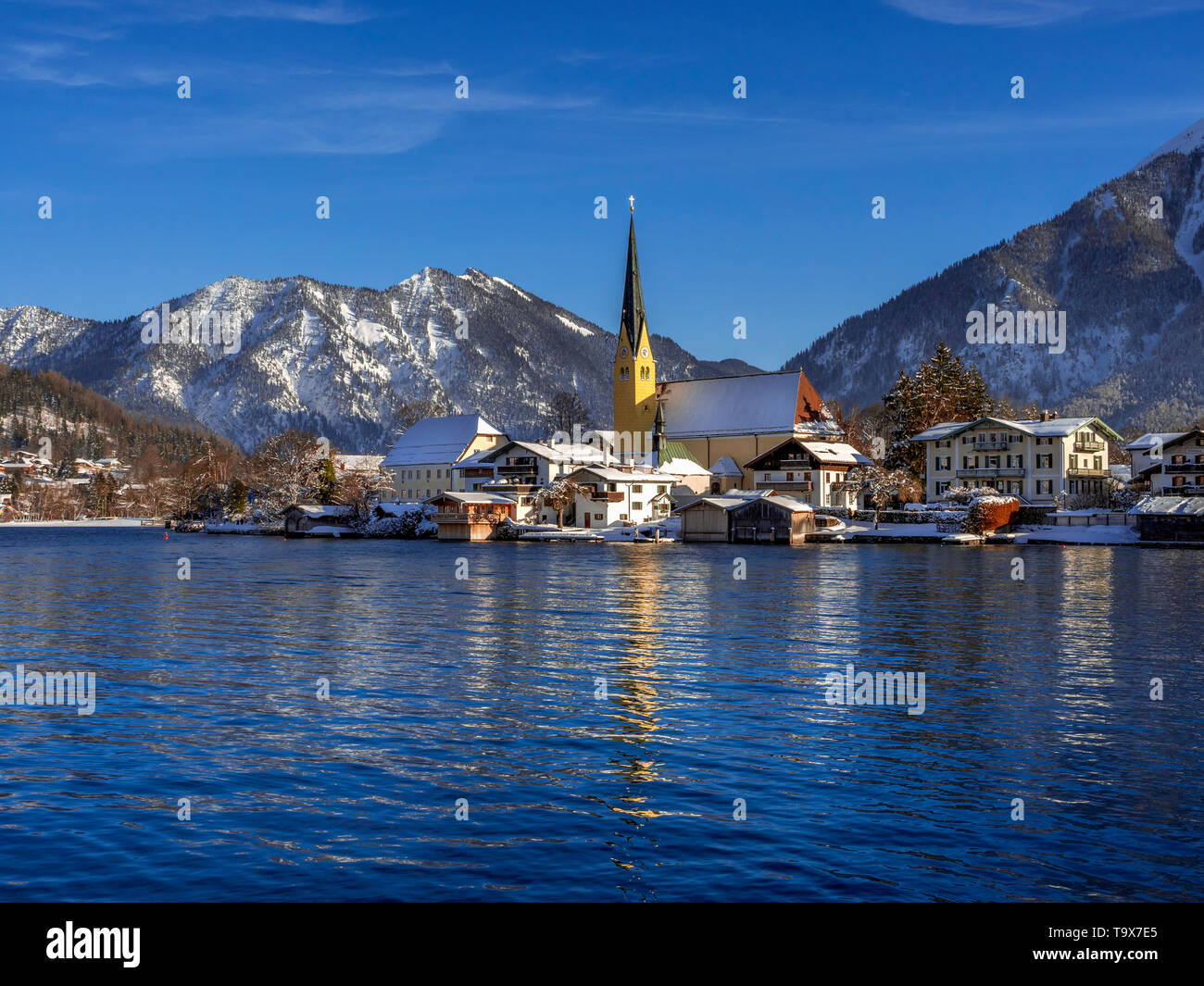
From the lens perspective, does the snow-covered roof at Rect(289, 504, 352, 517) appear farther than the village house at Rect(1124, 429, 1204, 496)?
Yes

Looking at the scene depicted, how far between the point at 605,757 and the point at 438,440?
16180cm

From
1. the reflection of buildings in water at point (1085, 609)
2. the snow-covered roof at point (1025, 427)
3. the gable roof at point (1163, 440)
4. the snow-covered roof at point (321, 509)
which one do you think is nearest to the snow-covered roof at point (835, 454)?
the snow-covered roof at point (1025, 427)

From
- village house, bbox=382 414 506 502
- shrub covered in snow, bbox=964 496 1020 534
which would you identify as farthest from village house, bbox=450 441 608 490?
shrub covered in snow, bbox=964 496 1020 534

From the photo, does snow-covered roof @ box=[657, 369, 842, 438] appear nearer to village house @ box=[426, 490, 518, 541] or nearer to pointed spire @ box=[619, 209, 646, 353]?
pointed spire @ box=[619, 209, 646, 353]

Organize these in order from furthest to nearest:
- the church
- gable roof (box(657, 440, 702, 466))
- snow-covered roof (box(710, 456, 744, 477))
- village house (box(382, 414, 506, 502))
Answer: village house (box(382, 414, 506, 502))
the church
gable roof (box(657, 440, 702, 466))
snow-covered roof (box(710, 456, 744, 477))

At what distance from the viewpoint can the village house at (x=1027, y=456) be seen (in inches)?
4564

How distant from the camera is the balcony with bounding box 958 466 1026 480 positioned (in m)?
118

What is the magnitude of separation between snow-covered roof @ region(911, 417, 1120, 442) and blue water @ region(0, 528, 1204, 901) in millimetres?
72247

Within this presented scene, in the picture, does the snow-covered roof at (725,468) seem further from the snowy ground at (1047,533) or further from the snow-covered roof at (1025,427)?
the snowy ground at (1047,533)

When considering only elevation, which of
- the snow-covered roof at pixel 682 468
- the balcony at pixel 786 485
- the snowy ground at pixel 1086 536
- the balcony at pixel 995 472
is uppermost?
the snow-covered roof at pixel 682 468

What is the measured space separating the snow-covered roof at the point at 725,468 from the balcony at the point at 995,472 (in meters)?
36.7

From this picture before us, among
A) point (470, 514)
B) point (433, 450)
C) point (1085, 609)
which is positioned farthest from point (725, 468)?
point (1085, 609)

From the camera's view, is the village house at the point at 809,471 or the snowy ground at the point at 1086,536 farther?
the village house at the point at 809,471
